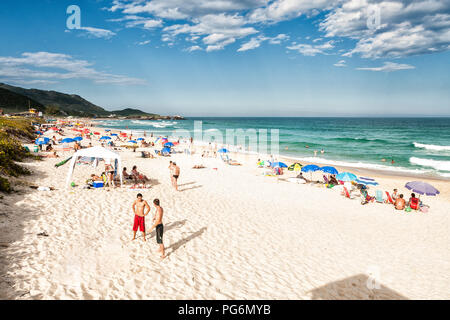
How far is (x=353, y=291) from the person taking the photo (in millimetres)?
5523

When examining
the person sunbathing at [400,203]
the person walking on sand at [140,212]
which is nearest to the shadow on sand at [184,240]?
the person walking on sand at [140,212]

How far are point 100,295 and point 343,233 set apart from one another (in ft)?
26.1

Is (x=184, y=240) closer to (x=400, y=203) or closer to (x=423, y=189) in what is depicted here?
(x=400, y=203)

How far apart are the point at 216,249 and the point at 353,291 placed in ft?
11.3

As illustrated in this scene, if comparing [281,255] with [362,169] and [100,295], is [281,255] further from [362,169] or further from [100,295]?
[362,169]

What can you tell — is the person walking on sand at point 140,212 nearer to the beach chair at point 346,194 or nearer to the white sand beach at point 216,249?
the white sand beach at point 216,249

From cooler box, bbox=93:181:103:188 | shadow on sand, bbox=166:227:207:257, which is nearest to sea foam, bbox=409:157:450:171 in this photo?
shadow on sand, bbox=166:227:207:257

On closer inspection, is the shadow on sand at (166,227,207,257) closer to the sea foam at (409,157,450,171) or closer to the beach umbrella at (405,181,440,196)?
the beach umbrella at (405,181,440,196)

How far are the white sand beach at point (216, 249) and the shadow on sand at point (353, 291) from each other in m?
0.03

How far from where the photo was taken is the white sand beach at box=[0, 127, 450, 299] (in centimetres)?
497

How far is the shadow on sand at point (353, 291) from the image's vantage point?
209 inches

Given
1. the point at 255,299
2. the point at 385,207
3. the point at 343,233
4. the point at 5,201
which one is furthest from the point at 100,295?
Answer: the point at 385,207

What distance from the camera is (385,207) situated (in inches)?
480

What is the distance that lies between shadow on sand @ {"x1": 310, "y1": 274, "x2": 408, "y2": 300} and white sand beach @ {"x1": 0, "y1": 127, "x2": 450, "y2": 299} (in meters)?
0.03
